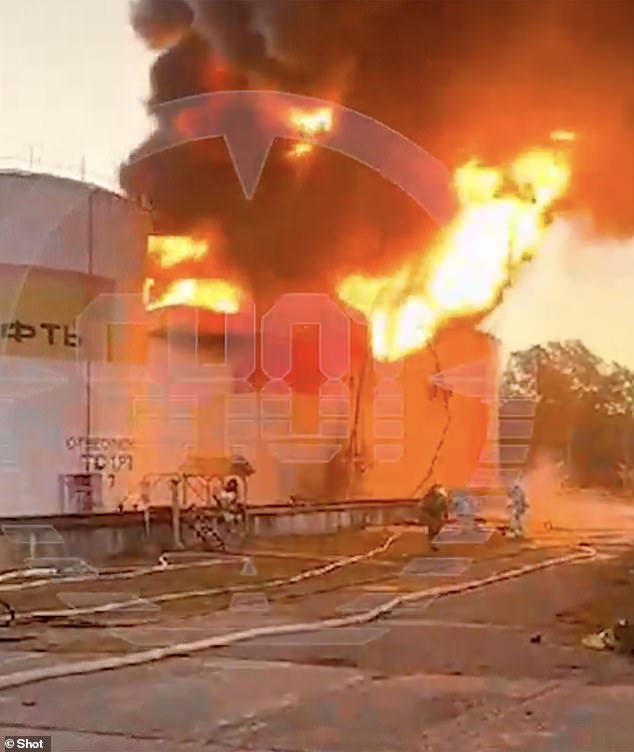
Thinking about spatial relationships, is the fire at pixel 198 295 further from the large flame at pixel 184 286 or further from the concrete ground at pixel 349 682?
the concrete ground at pixel 349 682

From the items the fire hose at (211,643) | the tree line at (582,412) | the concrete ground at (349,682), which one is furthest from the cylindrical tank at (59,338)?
the tree line at (582,412)

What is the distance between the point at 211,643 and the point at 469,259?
46.5 feet

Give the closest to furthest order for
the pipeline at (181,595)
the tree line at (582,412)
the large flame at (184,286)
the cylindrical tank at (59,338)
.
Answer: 1. the pipeline at (181,595)
2. the cylindrical tank at (59,338)
3. the large flame at (184,286)
4. the tree line at (582,412)

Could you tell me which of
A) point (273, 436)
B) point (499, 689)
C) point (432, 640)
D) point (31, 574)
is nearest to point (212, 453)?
point (273, 436)

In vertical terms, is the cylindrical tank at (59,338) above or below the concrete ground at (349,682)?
above

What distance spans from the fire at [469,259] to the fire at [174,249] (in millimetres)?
3074

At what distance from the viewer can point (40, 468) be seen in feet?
88.2

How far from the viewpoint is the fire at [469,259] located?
64.7ft

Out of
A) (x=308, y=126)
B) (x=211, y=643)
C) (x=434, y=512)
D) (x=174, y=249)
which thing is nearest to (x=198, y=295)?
(x=174, y=249)

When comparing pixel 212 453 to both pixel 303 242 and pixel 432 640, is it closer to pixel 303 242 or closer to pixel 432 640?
pixel 303 242

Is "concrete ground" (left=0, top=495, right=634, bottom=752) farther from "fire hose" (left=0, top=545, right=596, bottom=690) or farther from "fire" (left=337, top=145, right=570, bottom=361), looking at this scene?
"fire" (left=337, top=145, right=570, bottom=361)

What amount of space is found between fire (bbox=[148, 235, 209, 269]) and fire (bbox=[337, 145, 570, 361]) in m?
3.07

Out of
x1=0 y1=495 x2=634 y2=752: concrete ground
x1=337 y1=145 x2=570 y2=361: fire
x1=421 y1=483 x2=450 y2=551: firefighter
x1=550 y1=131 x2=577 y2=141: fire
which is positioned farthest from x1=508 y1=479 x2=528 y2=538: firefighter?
x1=550 y1=131 x2=577 y2=141: fire

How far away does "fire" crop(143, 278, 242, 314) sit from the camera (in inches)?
1136
